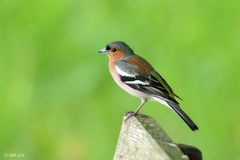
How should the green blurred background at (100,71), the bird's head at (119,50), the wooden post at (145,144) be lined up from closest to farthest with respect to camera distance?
the wooden post at (145,144)
the bird's head at (119,50)
the green blurred background at (100,71)

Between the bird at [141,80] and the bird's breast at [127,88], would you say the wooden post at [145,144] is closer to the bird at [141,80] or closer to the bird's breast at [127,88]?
the bird at [141,80]

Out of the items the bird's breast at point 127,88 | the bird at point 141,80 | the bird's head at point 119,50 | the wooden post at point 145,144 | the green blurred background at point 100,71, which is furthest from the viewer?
the green blurred background at point 100,71

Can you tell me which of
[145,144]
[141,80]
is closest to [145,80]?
[141,80]

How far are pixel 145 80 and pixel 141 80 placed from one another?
0.06 metres

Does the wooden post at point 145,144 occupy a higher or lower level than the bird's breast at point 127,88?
higher

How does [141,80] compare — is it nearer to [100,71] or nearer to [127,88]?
[127,88]

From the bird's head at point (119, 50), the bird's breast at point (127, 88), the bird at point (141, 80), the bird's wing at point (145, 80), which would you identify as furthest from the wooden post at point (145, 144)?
the bird's head at point (119, 50)

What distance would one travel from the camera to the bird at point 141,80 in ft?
23.9

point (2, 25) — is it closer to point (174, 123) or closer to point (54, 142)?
point (54, 142)

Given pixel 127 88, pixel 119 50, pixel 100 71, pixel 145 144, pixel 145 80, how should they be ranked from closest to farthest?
pixel 145 144 → pixel 145 80 → pixel 127 88 → pixel 119 50 → pixel 100 71

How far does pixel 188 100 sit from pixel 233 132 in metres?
0.73

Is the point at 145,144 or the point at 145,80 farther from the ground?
the point at 145,144

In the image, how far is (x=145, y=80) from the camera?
757cm

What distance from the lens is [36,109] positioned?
32.0 ft
